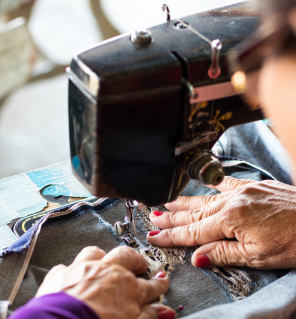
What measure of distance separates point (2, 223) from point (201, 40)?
0.69 m

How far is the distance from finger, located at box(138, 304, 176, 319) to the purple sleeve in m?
0.12

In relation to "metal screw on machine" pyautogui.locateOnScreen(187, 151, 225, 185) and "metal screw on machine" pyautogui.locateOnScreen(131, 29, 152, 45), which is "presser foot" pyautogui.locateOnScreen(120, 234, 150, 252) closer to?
"metal screw on machine" pyautogui.locateOnScreen(187, 151, 225, 185)

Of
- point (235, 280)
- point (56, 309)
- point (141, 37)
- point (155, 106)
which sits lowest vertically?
point (235, 280)

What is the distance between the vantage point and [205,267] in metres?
0.96

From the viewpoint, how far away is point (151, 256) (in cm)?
98

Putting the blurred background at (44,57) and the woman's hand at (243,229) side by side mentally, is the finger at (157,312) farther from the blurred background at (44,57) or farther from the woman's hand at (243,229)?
the blurred background at (44,57)

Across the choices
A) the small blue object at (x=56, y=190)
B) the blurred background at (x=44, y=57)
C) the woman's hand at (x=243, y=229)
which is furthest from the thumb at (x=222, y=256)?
the blurred background at (x=44, y=57)

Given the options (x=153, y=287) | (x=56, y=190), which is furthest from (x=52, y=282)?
(x=56, y=190)

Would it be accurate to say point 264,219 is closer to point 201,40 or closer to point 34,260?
→ point 201,40

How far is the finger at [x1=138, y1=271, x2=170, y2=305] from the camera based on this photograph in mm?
806

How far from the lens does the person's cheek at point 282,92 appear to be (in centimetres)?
56

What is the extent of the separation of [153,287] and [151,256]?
145 mm

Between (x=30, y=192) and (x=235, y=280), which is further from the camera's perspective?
(x=30, y=192)

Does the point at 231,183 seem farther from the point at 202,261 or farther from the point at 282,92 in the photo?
the point at 282,92
